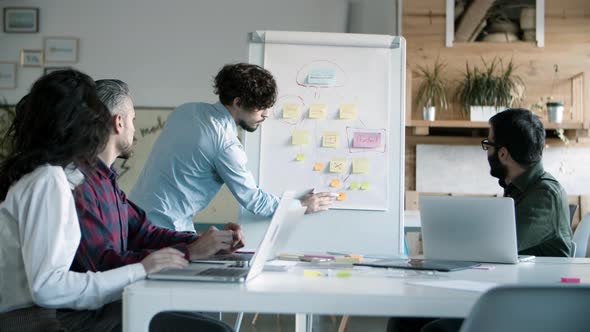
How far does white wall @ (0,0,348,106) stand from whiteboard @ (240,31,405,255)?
2.21m

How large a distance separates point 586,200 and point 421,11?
67.8 inches

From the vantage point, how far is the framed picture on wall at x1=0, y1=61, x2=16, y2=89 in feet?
18.0

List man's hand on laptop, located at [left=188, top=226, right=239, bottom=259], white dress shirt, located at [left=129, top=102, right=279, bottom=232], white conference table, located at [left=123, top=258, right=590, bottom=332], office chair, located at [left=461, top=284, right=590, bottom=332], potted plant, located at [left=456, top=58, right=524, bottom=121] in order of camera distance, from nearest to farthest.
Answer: office chair, located at [left=461, top=284, right=590, bottom=332] → white conference table, located at [left=123, top=258, right=590, bottom=332] → man's hand on laptop, located at [left=188, top=226, right=239, bottom=259] → white dress shirt, located at [left=129, top=102, right=279, bottom=232] → potted plant, located at [left=456, top=58, right=524, bottom=121]

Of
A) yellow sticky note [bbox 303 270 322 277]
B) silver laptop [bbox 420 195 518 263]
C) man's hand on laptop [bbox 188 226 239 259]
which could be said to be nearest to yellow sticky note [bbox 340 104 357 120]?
silver laptop [bbox 420 195 518 263]

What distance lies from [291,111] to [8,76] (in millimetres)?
3170

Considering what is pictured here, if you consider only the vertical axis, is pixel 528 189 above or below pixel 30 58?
below

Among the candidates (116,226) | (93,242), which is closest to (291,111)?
(116,226)

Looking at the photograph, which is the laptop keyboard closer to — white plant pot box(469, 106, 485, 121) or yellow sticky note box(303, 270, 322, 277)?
yellow sticky note box(303, 270, 322, 277)

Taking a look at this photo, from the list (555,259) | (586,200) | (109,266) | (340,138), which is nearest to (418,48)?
(586,200)

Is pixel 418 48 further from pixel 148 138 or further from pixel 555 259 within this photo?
pixel 555 259

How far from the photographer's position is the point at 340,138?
10.6ft

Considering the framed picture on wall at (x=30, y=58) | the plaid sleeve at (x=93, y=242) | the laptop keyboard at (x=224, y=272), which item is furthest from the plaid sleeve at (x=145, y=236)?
the framed picture on wall at (x=30, y=58)

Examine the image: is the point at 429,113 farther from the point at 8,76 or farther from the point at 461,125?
the point at 8,76

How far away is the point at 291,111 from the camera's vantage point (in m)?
3.24
